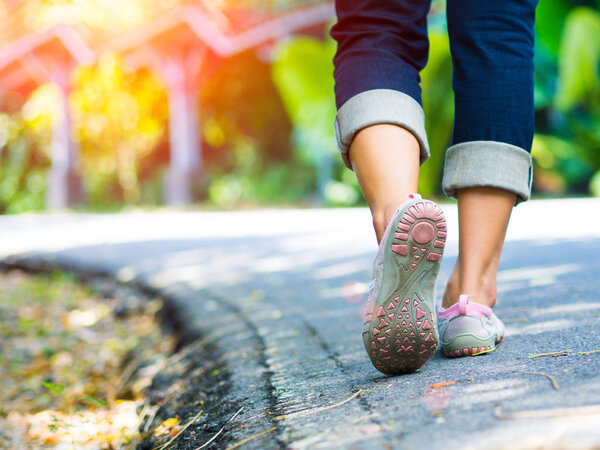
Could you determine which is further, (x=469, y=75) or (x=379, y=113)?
(x=469, y=75)

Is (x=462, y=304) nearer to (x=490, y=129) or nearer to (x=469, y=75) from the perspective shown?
(x=490, y=129)

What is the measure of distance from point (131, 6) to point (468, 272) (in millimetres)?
18343

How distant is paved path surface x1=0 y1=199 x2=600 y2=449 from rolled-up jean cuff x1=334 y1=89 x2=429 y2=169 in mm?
443

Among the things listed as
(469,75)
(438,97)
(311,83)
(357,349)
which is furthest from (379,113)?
(311,83)

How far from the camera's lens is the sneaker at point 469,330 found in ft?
3.96

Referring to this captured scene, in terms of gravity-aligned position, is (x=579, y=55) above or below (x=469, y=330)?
above

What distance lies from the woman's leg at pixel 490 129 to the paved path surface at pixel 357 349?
0.69ft

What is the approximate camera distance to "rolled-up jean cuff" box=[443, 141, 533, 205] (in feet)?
4.00

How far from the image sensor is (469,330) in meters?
1.21

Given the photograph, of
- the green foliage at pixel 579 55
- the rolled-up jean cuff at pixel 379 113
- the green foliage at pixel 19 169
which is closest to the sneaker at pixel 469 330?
the rolled-up jean cuff at pixel 379 113

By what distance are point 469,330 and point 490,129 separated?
0.39 meters

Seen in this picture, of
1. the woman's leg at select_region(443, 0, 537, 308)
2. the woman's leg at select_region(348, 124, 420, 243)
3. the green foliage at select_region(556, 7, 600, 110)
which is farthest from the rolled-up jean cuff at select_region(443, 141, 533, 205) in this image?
the green foliage at select_region(556, 7, 600, 110)

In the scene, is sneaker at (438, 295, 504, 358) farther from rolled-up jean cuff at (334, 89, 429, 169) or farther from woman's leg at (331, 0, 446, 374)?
rolled-up jean cuff at (334, 89, 429, 169)

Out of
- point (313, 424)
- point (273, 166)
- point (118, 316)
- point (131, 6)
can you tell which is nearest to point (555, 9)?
point (273, 166)
